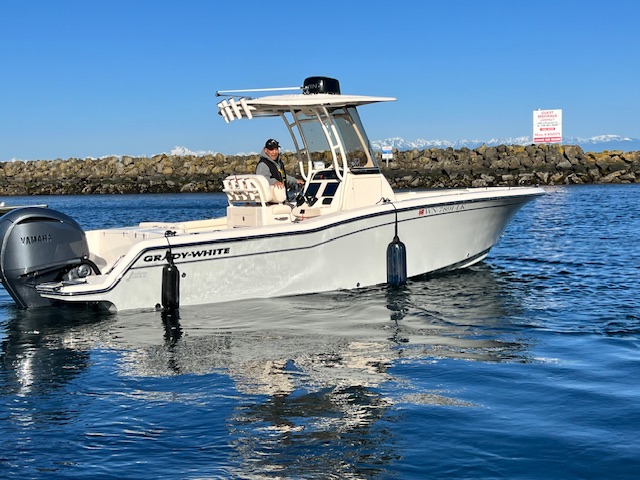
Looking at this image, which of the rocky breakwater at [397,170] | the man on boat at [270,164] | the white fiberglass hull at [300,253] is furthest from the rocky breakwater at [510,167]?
the man on boat at [270,164]

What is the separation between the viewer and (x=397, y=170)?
175 feet

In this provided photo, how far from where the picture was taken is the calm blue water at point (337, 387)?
513 cm

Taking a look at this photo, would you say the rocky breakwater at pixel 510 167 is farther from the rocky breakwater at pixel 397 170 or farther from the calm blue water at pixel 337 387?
the calm blue water at pixel 337 387

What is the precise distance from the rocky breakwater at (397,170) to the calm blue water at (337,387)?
36.7 meters

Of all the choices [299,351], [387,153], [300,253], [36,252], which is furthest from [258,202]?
[387,153]

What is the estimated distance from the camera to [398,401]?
20.7 feet

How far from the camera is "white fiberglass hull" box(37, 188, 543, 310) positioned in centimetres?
963

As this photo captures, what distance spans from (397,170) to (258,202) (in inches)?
1682

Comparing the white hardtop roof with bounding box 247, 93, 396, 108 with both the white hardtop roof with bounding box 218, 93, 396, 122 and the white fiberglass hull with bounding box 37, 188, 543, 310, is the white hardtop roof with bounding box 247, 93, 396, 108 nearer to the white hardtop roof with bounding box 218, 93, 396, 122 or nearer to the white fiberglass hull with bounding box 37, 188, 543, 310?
the white hardtop roof with bounding box 218, 93, 396, 122

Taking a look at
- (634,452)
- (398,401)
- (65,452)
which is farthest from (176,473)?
(634,452)

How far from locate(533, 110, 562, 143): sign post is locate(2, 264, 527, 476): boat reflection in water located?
190ft

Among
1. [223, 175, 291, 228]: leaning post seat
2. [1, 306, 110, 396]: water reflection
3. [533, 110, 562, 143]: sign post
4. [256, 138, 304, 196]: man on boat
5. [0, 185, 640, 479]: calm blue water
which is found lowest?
[0, 185, 640, 479]: calm blue water

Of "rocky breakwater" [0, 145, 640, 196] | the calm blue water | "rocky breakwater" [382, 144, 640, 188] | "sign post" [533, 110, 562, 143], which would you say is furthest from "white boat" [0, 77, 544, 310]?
"sign post" [533, 110, 562, 143]

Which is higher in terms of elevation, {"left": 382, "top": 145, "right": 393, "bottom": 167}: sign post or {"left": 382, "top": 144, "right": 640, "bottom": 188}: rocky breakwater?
{"left": 382, "top": 145, "right": 393, "bottom": 167}: sign post
